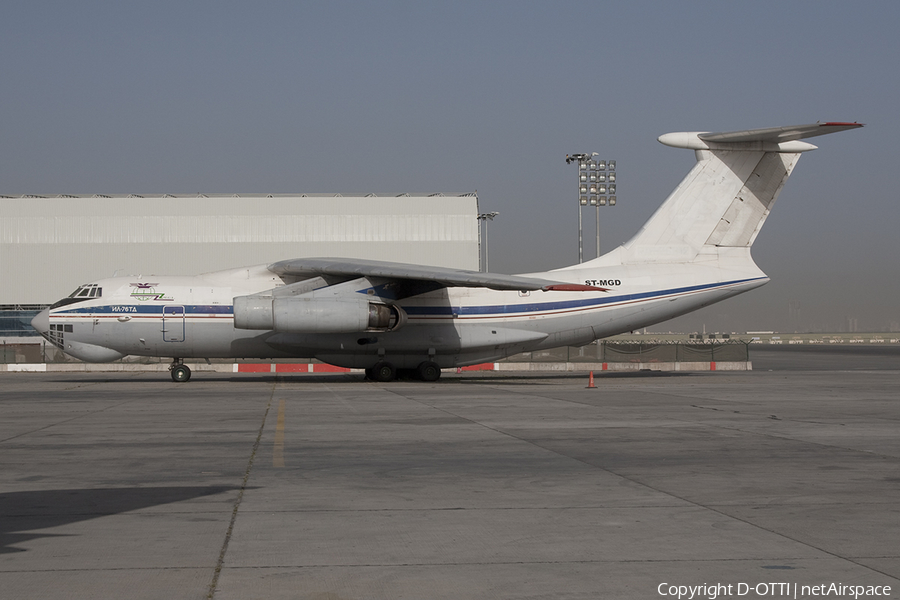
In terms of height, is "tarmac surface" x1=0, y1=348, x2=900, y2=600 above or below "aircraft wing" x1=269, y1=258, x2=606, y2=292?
below

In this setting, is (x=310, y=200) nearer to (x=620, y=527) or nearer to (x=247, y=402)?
(x=247, y=402)

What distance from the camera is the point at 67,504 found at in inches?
286

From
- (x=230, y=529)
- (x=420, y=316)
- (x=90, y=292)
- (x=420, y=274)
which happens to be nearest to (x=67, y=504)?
(x=230, y=529)

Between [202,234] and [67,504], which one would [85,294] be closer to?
[67,504]

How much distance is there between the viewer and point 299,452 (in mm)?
10492

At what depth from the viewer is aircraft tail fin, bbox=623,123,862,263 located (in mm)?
26516

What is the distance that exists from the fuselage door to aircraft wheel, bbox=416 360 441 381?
7128 mm

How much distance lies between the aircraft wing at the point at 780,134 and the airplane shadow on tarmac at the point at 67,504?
20.1m

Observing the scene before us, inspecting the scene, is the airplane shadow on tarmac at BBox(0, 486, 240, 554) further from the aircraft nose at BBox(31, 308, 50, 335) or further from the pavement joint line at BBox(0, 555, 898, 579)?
the aircraft nose at BBox(31, 308, 50, 335)

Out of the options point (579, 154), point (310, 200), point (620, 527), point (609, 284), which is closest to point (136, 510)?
point (620, 527)

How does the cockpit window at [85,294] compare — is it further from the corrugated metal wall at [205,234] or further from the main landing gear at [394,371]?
the corrugated metal wall at [205,234]

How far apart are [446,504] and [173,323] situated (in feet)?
62.6

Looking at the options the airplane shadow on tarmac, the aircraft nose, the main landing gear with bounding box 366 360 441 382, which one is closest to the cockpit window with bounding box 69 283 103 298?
the aircraft nose

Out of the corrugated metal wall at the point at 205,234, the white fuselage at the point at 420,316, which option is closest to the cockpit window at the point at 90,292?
the white fuselage at the point at 420,316
